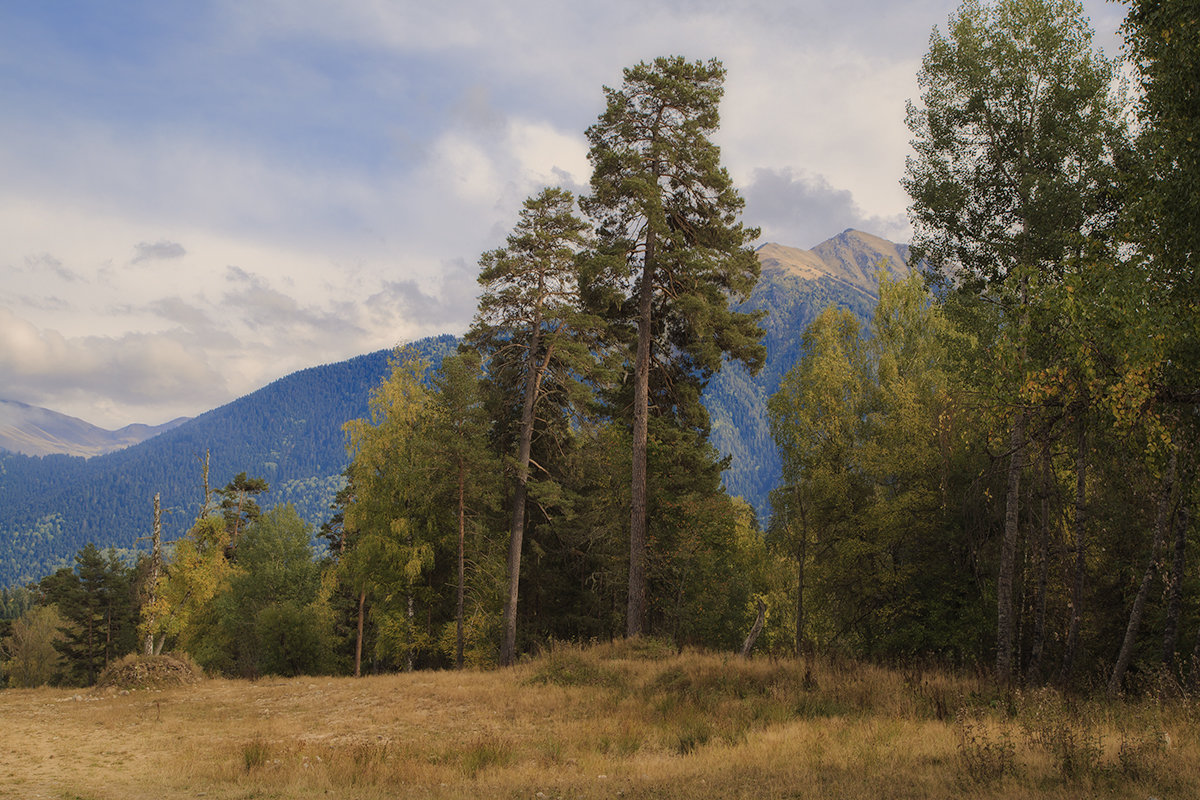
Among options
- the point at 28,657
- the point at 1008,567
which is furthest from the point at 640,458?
the point at 28,657

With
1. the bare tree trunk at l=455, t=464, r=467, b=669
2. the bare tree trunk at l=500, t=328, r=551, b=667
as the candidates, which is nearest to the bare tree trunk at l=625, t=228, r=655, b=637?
the bare tree trunk at l=500, t=328, r=551, b=667

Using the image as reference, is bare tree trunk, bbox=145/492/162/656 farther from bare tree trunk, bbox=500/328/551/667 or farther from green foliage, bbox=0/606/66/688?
green foliage, bbox=0/606/66/688

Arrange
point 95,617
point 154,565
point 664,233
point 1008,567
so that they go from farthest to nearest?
point 95,617, point 154,565, point 664,233, point 1008,567

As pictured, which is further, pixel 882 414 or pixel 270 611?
pixel 270 611

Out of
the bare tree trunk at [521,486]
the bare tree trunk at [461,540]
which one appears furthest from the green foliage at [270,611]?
the bare tree trunk at [521,486]

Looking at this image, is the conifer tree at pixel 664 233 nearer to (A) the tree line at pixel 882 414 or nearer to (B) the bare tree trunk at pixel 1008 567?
(A) the tree line at pixel 882 414

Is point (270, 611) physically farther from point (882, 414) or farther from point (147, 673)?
point (882, 414)

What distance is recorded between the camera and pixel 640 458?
20547mm

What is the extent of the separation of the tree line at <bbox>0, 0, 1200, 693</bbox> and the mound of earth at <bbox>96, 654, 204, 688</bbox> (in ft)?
24.5

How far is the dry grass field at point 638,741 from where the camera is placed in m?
7.59

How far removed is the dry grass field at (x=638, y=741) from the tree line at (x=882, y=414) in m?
3.07

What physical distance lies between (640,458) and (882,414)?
10649 millimetres

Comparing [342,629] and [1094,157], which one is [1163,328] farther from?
[342,629]

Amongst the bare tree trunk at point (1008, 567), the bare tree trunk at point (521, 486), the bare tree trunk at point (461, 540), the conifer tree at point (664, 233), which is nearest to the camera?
the bare tree trunk at point (1008, 567)
